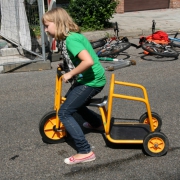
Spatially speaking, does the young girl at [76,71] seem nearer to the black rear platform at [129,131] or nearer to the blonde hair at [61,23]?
the blonde hair at [61,23]

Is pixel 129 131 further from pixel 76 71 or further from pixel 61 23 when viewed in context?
pixel 61 23

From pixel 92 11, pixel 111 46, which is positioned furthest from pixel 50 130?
pixel 92 11

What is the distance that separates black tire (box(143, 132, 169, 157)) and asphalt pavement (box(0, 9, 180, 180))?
0.07m

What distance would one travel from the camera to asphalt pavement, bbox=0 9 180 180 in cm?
350

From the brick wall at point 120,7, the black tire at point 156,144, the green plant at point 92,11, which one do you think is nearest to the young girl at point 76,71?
the black tire at point 156,144

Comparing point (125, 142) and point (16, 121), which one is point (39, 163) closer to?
point (125, 142)

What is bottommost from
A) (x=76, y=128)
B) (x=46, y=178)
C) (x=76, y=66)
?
(x=46, y=178)

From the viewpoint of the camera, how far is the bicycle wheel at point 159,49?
25.5 feet

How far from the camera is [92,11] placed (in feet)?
36.4

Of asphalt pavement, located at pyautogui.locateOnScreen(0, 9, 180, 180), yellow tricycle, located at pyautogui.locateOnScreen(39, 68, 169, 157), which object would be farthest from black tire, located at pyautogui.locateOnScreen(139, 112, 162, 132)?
asphalt pavement, located at pyautogui.locateOnScreen(0, 9, 180, 180)

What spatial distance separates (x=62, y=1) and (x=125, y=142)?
12.2m

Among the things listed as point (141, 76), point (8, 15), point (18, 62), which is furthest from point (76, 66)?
point (8, 15)

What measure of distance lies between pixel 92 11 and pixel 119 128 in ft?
25.2

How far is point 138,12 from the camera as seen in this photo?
15484 mm
